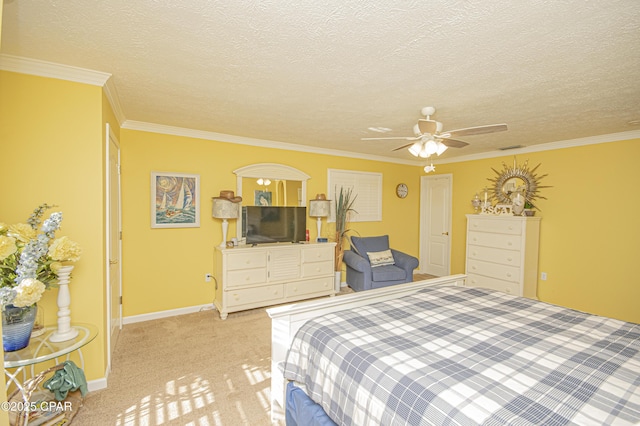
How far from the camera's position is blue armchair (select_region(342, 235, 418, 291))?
4.32m

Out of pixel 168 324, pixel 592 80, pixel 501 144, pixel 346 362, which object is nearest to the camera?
pixel 346 362

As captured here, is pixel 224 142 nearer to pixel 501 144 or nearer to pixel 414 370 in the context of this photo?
pixel 414 370

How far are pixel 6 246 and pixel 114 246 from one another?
1211 mm

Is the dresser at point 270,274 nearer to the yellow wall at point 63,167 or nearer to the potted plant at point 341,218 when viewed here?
the potted plant at point 341,218

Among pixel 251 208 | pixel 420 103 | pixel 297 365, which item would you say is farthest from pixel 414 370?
pixel 251 208

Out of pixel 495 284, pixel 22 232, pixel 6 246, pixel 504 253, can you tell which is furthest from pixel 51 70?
pixel 495 284

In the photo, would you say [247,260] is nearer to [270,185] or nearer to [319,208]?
[270,185]

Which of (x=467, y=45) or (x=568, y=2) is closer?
(x=568, y=2)

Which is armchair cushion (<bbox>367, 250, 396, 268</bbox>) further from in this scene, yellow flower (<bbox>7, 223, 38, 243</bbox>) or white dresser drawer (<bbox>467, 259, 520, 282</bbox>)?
yellow flower (<bbox>7, 223, 38, 243</bbox>)

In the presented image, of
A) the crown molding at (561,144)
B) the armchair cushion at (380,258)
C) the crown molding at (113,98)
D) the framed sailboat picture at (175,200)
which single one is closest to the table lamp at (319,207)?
the armchair cushion at (380,258)

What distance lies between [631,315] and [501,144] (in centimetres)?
271

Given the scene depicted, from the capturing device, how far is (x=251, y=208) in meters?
4.02

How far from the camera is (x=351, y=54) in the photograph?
1.77m

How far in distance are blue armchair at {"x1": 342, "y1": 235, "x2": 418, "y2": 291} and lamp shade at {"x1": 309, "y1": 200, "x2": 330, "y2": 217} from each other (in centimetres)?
72
